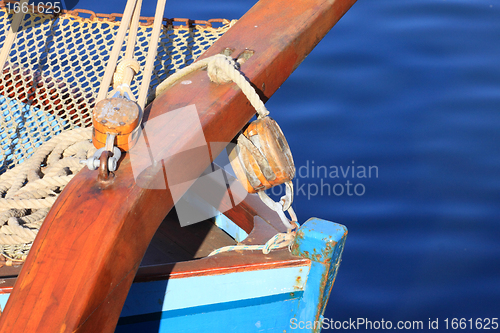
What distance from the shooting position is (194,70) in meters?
1.22

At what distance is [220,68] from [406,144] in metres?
2.51

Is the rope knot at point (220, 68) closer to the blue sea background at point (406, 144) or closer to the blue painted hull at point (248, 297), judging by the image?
the blue painted hull at point (248, 297)

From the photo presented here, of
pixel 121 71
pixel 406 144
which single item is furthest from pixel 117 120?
pixel 406 144

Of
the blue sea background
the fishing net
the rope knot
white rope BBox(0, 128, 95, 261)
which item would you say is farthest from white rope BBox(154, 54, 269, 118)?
the blue sea background

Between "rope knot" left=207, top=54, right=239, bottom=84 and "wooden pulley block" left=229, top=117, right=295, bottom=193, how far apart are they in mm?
133

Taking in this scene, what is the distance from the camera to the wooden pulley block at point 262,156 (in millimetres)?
1197

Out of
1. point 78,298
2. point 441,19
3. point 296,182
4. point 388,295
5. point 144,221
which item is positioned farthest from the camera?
point 441,19

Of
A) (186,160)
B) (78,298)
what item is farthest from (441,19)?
(78,298)

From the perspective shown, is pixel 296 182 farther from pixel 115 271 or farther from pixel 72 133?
pixel 115 271

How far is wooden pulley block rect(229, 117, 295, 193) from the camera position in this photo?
120 cm

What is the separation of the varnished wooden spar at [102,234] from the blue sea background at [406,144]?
5.79ft

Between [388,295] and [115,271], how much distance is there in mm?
1983

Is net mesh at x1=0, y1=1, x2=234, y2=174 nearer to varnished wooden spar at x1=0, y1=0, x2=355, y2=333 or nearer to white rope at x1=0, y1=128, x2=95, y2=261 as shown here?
white rope at x1=0, y1=128, x2=95, y2=261

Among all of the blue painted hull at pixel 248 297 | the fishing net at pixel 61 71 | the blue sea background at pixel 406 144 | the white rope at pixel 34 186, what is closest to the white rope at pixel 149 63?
the blue painted hull at pixel 248 297
